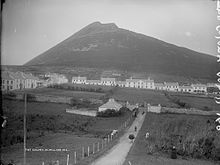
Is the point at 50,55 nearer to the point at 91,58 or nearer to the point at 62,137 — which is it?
the point at 91,58

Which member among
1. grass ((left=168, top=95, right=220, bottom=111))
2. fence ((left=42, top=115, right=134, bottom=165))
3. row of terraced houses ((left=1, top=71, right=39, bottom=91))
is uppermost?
row of terraced houses ((left=1, top=71, right=39, bottom=91))

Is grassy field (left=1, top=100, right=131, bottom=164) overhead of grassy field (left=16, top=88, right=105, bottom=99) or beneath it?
beneath

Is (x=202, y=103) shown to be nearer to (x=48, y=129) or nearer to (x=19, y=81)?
(x=48, y=129)

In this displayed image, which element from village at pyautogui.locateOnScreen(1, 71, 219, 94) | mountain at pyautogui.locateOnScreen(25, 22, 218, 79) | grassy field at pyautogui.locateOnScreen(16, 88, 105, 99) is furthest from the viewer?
mountain at pyautogui.locateOnScreen(25, 22, 218, 79)

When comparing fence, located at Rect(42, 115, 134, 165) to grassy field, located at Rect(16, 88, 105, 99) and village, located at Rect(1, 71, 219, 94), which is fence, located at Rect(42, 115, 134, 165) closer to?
village, located at Rect(1, 71, 219, 94)

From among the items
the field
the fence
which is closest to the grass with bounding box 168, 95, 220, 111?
the field

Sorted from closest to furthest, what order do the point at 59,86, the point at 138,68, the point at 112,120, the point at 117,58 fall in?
the point at 112,120 → the point at 59,86 → the point at 138,68 → the point at 117,58

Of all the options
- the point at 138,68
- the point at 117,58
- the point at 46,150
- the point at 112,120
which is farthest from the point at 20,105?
the point at 117,58

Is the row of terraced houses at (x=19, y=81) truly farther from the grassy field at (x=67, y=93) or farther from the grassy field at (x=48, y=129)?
the grassy field at (x=48, y=129)
